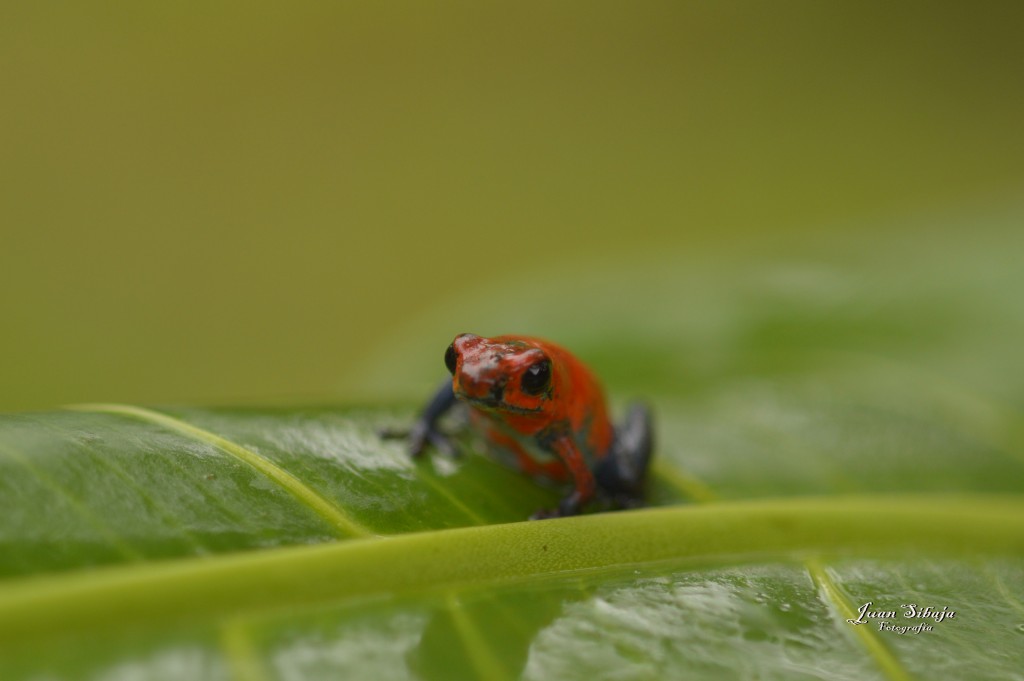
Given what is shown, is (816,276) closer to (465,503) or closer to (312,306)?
(465,503)

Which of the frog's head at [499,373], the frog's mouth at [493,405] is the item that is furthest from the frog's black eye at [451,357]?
the frog's mouth at [493,405]

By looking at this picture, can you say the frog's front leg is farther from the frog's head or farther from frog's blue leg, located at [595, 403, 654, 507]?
the frog's head

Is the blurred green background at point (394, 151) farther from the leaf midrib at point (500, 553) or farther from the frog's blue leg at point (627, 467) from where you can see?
the leaf midrib at point (500, 553)

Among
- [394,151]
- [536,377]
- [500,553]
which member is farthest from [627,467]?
[394,151]

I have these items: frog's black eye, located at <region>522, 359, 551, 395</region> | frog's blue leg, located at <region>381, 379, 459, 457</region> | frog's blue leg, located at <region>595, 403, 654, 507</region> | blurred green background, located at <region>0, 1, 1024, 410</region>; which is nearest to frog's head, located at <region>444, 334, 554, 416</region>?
frog's black eye, located at <region>522, 359, 551, 395</region>

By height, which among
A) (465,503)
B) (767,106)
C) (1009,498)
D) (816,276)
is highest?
Result: (767,106)

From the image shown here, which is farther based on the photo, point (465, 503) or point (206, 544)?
point (465, 503)

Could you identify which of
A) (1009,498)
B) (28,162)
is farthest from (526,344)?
(28,162)
